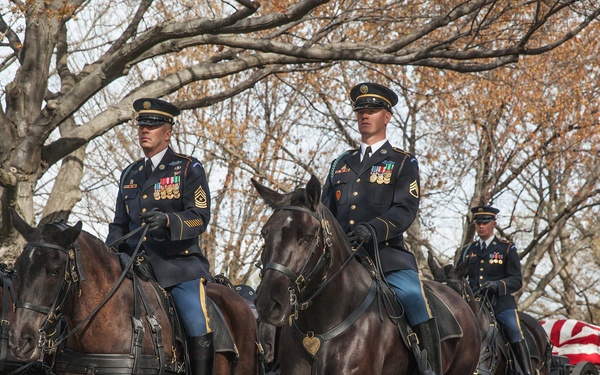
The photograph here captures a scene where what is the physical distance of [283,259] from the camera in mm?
5355

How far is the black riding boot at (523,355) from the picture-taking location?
1183cm

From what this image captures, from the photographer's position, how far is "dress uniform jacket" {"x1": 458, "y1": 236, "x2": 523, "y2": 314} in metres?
12.2

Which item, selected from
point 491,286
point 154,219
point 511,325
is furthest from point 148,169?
point 511,325

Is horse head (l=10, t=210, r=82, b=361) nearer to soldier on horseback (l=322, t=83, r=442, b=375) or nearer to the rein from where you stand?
the rein

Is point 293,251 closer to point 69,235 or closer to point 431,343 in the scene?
point 69,235

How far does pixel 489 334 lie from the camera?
11203 mm

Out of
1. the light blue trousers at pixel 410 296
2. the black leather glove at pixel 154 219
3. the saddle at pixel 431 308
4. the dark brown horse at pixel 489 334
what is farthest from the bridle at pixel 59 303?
the dark brown horse at pixel 489 334

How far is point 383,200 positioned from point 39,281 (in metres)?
2.80

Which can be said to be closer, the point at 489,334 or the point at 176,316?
the point at 176,316

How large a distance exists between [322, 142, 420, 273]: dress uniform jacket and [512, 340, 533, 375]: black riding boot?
564 centimetres

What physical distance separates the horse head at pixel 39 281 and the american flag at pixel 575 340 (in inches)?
475

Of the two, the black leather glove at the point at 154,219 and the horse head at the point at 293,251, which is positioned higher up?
the black leather glove at the point at 154,219

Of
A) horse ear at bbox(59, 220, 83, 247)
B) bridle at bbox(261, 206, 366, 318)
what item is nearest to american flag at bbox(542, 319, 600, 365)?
bridle at bbox(261, 206, 366, 318)

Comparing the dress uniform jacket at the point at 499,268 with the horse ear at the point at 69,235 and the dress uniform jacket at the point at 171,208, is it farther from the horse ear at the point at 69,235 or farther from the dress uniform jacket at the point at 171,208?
the horse ear at the point at 69,235
